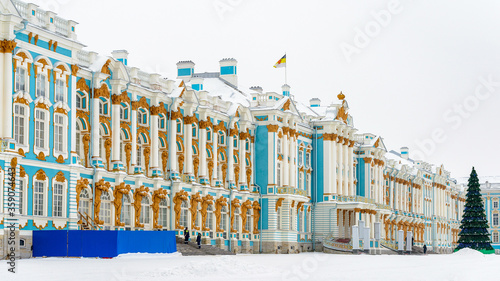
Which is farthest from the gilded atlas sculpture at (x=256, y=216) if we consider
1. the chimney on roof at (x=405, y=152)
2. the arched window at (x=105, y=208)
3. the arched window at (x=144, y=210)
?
the chimney on roof at (x=405, y=152)

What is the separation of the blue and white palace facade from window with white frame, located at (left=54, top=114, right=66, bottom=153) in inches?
2.4

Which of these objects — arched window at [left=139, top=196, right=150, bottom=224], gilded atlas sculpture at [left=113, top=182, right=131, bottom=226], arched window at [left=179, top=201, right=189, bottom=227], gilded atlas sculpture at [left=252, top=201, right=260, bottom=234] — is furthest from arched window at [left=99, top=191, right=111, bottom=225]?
gilded atlas sculpture at [left=252, top=201, right=260, bottom=234]

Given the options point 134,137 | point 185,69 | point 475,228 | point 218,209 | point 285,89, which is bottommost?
point 475,228

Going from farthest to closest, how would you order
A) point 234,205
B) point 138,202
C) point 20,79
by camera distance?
point 234,205
point 138,202
point 20,79

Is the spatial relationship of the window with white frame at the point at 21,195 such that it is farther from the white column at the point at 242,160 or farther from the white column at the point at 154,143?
the white column at the point at 242,160

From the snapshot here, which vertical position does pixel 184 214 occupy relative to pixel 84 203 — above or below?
below

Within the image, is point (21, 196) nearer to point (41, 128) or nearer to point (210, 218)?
point (41, 128)

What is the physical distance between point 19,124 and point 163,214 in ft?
57.2

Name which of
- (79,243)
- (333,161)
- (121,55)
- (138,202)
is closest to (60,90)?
(79,243)

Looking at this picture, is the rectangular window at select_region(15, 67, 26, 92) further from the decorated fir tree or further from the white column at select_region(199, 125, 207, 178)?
the decorated fir tree

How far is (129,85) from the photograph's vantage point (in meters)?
51.3

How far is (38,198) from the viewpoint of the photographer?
41.2 metres

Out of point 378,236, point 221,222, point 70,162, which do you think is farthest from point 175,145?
point 378,236

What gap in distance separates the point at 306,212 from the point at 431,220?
42.5 meters
